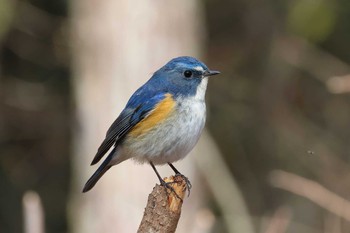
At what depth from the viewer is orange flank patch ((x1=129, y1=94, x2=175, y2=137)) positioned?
16.4ft

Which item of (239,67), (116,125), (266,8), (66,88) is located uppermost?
(266,8)

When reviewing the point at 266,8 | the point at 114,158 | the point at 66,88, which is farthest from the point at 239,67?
the point at 114,158

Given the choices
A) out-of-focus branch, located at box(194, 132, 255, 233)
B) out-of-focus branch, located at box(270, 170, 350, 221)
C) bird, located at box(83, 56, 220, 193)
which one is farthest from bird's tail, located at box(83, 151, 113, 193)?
out-of-focus branch, located at box(194, 132, 255, 233)

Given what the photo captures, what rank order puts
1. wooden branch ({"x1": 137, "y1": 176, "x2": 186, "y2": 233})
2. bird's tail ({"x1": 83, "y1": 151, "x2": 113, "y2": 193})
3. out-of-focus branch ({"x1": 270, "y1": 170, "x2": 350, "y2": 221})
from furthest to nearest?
1. out-of-focus branch ({"x1": 270, "y1": 170, "x2": 350, "y2": 221})
2. bird's tail ({"x1": 83, "y1": 151, "x2": 113, "y2": 193})
3. wooden branch ({"x1": 137, "y1": 176, "x2": 186, "y2": 233})

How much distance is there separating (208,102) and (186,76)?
528 cm

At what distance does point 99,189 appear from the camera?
807 cm

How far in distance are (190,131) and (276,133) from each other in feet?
18.0

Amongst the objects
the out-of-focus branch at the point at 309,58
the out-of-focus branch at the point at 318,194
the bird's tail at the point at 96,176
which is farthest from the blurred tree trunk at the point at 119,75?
the bird's tail at the point at 96,176

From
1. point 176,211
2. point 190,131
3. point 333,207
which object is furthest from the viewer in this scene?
point 333,207

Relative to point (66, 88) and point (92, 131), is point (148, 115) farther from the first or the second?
point (66, 88)

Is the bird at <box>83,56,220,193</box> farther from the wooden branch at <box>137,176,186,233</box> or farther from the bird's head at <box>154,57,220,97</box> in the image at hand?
the wooden branch at <box>137,176,186,233</box>

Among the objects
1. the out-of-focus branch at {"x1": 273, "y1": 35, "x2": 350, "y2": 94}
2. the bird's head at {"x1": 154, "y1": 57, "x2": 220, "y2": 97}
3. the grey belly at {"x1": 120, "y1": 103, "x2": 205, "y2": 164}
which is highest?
the out-of-focus branch at {"x1": 273, "y1": 35, "x2": 350, "y2": 94}

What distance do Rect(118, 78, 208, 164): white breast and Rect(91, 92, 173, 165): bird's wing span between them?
9cm

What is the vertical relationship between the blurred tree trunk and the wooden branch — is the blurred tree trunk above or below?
above
